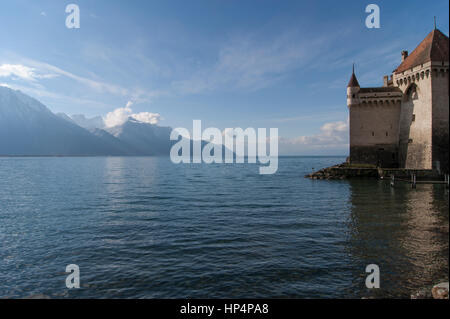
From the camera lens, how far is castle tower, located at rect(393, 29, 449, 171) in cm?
3544

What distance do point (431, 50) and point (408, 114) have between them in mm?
9477

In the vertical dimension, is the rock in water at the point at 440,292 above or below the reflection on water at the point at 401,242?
above

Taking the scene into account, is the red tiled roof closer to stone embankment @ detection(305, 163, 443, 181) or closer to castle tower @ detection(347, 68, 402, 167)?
castle tower @ detection(347, 68, 402, 167)

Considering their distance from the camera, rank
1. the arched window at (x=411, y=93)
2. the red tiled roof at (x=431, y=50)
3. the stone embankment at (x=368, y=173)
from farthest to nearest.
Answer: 1. the arched window at (x=411, y=93)
2. the stone embankment at (x=368, y=173)
3. the red tiled roof at (x=431, y=50)

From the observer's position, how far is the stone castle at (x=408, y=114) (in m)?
35.6

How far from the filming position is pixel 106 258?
11.1 m

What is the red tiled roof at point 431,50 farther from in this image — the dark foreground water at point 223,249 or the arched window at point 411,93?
the dark foreground water at point 223,249

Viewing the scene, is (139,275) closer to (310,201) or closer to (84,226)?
(84,226)

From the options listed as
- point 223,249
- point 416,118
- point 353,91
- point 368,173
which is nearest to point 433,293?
point 223,249

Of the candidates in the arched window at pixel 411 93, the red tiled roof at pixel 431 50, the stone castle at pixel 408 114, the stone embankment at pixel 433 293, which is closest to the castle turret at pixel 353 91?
the stone castle at pixel 408 114

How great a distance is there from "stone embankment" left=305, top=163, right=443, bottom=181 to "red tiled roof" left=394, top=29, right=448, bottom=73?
1581cm

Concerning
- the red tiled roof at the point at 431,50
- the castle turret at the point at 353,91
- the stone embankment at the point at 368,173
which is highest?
the red tiled roof at the point at 431,50
